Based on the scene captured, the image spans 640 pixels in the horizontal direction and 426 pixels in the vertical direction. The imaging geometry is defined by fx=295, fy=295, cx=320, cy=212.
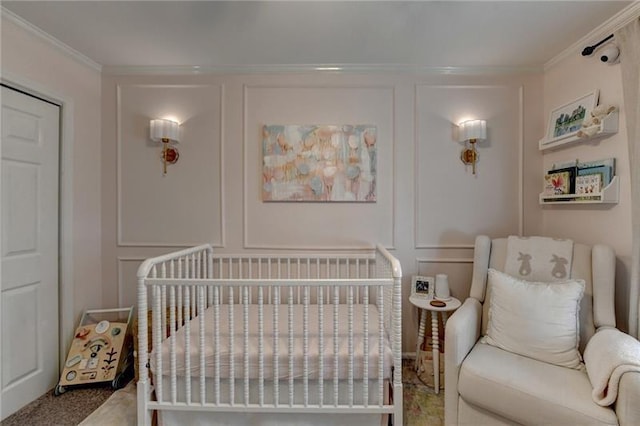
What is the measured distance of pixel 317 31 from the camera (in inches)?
74.2

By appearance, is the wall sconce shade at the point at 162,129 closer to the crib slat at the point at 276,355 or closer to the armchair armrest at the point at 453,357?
the crib slat at the point at 276,355

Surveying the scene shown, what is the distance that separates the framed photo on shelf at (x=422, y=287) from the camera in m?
2.24

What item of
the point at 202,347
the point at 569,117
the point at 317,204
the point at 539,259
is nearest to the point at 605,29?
the point at 569,117

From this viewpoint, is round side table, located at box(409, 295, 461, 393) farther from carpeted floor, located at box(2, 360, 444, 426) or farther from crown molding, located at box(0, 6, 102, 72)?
crown molding, located at box(0, 6, 102, 72)

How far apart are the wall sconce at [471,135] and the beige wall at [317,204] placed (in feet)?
0.19

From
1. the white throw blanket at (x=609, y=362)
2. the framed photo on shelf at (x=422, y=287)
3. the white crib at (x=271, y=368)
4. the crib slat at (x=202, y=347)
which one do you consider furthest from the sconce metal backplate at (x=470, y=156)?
the crib slat at (x=202, y=347)

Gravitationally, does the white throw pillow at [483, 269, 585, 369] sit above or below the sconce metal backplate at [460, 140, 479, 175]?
below

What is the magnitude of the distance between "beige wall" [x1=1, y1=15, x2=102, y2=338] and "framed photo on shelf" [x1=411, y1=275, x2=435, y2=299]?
99.6 inches

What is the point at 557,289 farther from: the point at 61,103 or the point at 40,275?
the point at 61,103

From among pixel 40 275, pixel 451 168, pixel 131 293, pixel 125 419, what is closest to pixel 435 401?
pixel 451 168

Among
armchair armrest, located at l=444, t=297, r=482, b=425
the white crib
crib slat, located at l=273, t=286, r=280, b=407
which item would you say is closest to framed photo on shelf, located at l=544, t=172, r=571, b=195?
armchair armrest, located at l=444, t=297, r=482, b=425

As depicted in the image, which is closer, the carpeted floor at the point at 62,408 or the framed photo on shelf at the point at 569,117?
the carpeted floor at the point at 62,408

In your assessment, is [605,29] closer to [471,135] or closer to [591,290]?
[471,135]

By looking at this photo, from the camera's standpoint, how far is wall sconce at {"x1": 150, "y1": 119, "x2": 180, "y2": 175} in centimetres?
227
